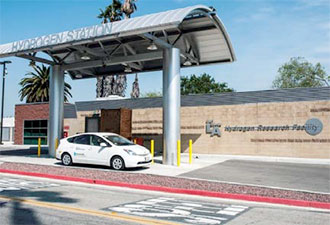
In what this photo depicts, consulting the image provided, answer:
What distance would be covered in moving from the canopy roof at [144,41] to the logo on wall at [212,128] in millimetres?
4848

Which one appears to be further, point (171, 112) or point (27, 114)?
point (27, 114)

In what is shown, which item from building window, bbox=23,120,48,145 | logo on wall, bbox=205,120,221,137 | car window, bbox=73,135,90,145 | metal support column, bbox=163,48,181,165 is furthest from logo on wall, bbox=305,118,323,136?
building window, bbox=23,120,48,145

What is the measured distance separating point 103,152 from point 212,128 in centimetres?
1039

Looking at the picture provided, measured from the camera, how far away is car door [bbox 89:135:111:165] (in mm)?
13820

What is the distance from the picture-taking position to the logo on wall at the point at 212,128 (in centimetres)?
2242

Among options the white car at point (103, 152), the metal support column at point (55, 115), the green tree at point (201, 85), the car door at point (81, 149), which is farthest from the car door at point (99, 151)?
the green tree at point (201, 85)

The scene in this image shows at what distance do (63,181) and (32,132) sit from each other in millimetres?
24794

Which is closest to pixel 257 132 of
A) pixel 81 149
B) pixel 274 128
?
pixel 274 128

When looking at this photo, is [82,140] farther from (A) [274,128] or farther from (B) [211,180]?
(A) [274,128]

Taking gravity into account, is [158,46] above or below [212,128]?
above

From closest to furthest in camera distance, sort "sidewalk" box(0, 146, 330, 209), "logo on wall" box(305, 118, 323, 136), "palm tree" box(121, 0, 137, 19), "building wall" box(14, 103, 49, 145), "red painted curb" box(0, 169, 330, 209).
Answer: "red painted curb" box(0, 169, 330, 209), "sidewalk" box(0, 146, 330, 209), "logo on wall" box(305, 118, 323, 136), "building wall" box(14, 103, 49, 145), "palm tree" box(121, 0, 137, 19)

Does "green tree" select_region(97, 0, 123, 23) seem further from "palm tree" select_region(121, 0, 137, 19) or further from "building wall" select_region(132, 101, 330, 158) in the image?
"building wall" select_region(132, 101, 330, 158)

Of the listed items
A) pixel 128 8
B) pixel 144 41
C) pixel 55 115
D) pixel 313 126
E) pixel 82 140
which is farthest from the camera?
pixel 128 8

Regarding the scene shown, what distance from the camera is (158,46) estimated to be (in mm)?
17203
